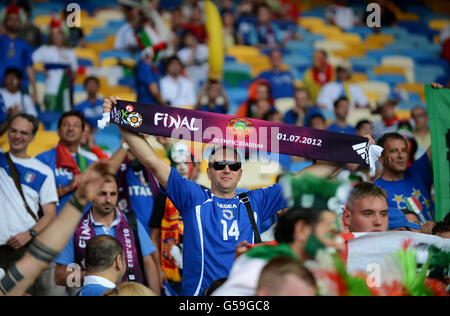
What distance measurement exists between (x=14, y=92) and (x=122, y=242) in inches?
174

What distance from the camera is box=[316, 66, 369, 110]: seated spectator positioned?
37.8ft

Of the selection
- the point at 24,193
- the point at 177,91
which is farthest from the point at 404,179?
the point at 177,91

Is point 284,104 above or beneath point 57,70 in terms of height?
beneath

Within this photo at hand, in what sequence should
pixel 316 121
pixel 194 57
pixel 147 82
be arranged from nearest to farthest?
pixel 316 121, pixel 147 82, pixel 194 57

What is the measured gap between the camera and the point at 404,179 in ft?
19.8

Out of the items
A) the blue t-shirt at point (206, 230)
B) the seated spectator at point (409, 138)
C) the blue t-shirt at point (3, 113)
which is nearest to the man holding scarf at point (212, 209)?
the blue t-shirt at point (206, 230)

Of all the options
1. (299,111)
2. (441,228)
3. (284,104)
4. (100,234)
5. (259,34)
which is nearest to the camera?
(441,228)

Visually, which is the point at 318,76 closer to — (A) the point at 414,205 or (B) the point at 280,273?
(A) the point at 414,205

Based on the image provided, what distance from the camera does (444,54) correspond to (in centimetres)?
1492

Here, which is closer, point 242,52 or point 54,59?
point 54,59

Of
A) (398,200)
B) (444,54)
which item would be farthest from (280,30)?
(398,200)

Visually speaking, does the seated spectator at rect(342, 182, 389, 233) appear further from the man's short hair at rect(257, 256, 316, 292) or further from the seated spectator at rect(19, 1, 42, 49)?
the seated spectator at rect(19, 1, 42, 49)
